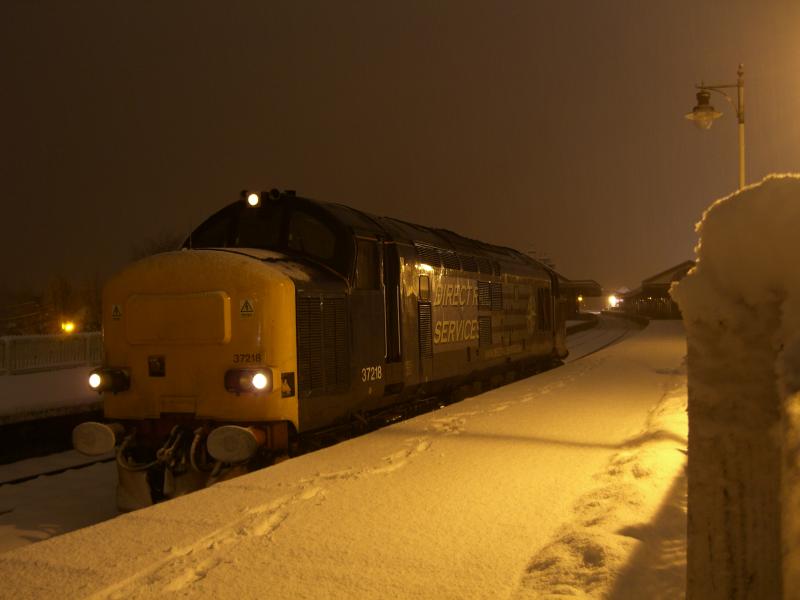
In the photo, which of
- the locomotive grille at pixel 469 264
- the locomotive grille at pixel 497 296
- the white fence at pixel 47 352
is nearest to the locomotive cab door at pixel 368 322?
the locomotive grille at pixel 469 264

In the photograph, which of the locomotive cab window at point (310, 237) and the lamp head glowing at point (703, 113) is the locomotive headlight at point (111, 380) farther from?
the lamp head glowing at point (703, 113)

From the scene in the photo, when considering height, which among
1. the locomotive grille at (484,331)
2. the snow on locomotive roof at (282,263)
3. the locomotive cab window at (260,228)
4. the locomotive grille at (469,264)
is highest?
the locomotive cab window at (260,228)

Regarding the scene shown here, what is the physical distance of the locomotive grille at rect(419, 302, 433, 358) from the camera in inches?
407

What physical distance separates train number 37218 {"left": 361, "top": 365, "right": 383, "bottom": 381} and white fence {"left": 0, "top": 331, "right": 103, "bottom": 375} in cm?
1292

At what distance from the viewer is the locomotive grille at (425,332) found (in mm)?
10345

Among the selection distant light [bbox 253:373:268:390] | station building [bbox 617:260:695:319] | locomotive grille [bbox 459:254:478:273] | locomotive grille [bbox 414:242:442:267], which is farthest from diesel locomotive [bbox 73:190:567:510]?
station building [bbox 617:260:695:319]

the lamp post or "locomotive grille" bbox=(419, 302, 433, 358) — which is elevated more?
the lamp post

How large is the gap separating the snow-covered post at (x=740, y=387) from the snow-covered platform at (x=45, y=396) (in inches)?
498

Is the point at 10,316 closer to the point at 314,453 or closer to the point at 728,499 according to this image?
the point at 314,453

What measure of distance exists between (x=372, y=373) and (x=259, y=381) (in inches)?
82.6

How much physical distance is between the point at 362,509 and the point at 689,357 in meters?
3.75

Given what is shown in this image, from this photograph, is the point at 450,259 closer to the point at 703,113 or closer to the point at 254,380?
the point at 254,380

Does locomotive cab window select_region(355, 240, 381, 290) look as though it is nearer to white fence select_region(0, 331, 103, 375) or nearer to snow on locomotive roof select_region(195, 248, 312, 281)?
snow on locomotive roof select_region(195, 248, 312, 281)

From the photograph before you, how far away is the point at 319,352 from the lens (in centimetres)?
805
